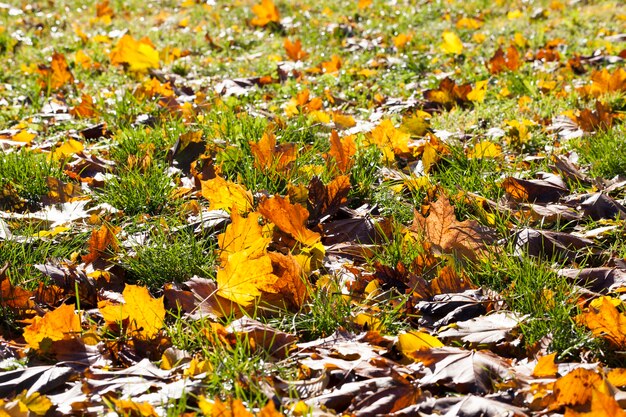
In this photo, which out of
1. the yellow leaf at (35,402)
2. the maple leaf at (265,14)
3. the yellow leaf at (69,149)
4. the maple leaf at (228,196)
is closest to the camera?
the yellow leaf at (35,402)

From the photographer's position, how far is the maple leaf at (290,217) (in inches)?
93.4

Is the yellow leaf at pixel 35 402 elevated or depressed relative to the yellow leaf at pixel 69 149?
depressed

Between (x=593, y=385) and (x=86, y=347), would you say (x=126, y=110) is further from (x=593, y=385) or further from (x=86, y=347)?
(x=593, y=385)

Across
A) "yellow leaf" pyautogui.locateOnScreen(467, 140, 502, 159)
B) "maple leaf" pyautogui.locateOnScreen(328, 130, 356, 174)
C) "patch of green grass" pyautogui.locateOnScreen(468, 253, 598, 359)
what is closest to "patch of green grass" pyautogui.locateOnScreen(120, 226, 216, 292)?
"maple leaf" pyautogui.locateOnScreen(328, 130, 356, 174)

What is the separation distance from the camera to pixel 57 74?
15.3 feet

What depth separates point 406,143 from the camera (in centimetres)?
320

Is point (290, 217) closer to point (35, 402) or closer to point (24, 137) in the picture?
point (35, 402)

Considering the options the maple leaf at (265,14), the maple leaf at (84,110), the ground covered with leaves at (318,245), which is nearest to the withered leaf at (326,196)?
the ground covered with leaves at (318,245)

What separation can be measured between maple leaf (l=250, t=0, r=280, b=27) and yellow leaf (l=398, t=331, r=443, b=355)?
5.01 meters

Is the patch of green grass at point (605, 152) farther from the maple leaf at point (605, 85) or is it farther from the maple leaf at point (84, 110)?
the maple leaf at point (84, 110)

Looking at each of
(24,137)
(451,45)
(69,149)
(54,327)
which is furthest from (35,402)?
(451,45)

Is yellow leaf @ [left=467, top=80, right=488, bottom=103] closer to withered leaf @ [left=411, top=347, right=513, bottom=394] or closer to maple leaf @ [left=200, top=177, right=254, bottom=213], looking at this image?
maple leaf @ [left=200, top=177, right=254, bottom=213]

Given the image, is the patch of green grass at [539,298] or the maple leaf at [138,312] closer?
the patch of green grass at [539,298]

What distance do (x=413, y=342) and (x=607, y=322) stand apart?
0.52 meters
